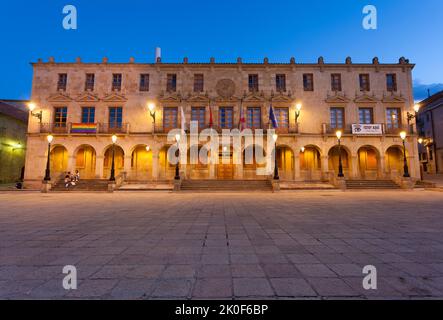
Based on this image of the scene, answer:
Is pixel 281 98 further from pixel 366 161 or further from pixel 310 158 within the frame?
pixel 366 161

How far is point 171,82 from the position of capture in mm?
25328

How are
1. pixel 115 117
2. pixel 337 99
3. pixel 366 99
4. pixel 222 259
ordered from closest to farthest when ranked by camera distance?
1. pixel 222 259
2. pixel 115 117
3. pixel 366 99
4. pixel 337 99

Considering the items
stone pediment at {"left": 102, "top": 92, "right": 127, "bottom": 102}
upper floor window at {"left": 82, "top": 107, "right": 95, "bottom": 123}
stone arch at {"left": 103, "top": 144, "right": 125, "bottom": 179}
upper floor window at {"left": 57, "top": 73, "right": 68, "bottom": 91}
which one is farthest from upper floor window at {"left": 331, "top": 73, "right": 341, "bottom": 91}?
upper floor window at {"left": 57, "top": 73, "right": 68, "bottom": 91}

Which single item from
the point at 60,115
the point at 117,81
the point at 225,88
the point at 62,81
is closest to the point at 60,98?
the point at 60,115

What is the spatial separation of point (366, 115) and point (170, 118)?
2265 centimetres

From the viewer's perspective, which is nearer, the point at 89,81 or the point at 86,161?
the point at 86,161

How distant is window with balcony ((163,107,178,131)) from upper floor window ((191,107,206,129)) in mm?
1974

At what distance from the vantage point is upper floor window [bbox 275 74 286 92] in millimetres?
25172

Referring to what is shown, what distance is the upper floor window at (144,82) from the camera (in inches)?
984

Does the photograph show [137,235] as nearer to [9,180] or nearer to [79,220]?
[79,220]

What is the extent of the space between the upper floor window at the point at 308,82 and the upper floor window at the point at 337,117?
357cm

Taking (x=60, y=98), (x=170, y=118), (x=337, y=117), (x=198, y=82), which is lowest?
(x=170, y=118)

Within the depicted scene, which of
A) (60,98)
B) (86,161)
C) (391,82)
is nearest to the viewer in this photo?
(60,98)

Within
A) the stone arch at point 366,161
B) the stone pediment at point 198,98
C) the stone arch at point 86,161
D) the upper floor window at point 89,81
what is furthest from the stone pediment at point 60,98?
the stone arch at point 366,161
